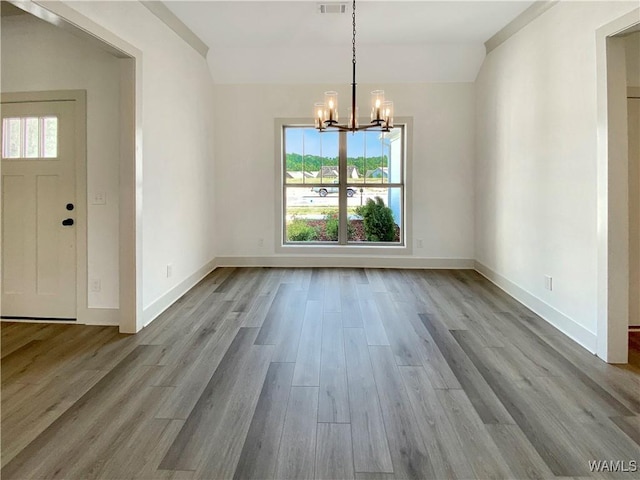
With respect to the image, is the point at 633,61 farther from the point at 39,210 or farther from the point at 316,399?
the point at 39,210

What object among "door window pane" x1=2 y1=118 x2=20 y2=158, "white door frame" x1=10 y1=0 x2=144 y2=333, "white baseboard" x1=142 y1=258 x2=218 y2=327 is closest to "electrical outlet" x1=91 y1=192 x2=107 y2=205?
"white door frame" x1=10 y1=0 x2=144 y2=333

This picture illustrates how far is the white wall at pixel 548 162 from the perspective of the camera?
2.84 meters

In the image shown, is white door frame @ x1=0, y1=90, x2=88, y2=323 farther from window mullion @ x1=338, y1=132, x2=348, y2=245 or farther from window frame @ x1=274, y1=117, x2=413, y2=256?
window mullion @ x1=338, y1=132, x2=348, y2=245

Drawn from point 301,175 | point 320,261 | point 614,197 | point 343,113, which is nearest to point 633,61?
point 614,197

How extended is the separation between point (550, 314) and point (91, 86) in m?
4.55

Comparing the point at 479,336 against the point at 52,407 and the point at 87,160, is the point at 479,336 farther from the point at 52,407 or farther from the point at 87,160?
the point at 87,160

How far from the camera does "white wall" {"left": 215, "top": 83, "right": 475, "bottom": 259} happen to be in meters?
5.51

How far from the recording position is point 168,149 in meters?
3.86

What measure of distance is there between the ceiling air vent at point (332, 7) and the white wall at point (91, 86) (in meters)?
2.04

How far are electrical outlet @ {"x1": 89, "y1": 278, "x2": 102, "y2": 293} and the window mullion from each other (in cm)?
343

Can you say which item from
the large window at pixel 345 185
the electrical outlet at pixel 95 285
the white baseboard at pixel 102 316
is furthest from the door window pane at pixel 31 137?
the large window at pixel 345 185

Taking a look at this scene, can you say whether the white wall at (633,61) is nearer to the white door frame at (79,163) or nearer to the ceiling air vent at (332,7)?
the ceiling air vent at (332,7)

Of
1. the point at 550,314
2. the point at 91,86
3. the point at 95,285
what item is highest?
the point at 91,86

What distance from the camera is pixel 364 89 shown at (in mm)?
5531
